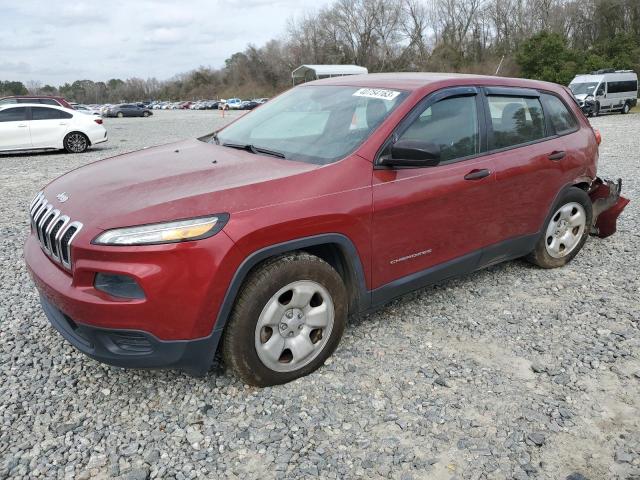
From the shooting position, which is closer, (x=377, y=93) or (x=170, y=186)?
(x=170, y=186)

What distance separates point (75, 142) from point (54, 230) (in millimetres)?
13252

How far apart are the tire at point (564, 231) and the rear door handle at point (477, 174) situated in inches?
41.8

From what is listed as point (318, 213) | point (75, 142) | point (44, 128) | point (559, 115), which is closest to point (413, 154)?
point (318, 213)

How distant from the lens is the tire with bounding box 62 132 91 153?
14383 millimetres

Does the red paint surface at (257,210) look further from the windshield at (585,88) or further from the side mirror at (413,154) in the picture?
the windshield at (585,88)

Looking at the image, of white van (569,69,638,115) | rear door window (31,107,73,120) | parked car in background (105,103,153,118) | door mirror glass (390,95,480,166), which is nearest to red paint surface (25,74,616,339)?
door mirror glass (390,95,480,166)

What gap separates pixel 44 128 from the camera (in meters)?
14.0

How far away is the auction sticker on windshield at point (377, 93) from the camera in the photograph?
3.40m

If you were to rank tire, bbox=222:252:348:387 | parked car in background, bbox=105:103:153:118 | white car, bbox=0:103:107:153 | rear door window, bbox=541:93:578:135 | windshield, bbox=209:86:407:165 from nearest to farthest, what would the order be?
tire, bbox=222:252:348:387
windshield, bbox=209:86:407:165
rear door window, bbox=541:93:578:135
white car, bbox=0:103:107:153
parked car in background, bbox=105:103:153:118

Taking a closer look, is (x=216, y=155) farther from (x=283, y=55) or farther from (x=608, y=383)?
(x=283, y=55)

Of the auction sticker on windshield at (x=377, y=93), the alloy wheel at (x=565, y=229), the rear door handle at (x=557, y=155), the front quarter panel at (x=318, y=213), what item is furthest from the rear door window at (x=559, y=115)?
the front quarter panel at (x=318, y=213)

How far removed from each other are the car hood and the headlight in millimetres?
34

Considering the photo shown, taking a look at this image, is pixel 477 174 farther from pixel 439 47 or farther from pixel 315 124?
pixel 439 47

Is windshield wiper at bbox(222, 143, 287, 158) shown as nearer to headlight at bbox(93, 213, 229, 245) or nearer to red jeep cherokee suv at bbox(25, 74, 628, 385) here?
red jeep cherokee suv at bbox(25, 74, 628, 385)
